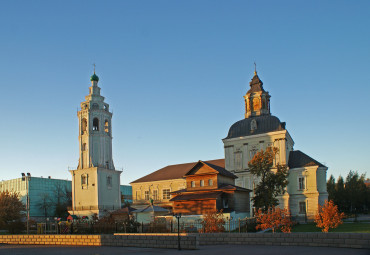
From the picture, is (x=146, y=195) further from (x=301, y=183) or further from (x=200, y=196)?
(x=301, y=183)

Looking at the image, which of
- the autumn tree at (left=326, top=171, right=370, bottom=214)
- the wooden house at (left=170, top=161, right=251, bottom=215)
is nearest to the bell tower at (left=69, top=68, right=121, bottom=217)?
the wooden house at (left=170, top=161, right=251, bottom=215)

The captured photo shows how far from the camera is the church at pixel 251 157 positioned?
5034 cm

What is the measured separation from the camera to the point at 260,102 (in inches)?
2381

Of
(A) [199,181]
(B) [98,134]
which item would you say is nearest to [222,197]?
(A) [199,181]

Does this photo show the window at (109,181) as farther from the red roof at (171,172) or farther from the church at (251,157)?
the red roof at (171,172)

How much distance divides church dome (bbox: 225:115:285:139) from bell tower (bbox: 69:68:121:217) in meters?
20.7

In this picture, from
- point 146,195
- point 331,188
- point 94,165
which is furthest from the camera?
point 331,188

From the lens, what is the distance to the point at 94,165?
205 ft

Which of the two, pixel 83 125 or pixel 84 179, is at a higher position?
pixel 83 125

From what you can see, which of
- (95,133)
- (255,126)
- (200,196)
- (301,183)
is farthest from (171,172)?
(200,196)

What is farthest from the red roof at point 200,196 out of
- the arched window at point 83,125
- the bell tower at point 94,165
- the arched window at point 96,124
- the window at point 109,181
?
the arched window at point 83,125

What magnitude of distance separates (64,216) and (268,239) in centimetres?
6194

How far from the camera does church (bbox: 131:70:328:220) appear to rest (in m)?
50.3

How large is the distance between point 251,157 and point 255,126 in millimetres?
4577
